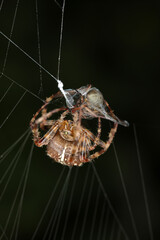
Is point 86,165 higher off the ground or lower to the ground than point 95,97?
higher

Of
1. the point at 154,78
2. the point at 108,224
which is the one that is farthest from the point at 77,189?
the point at 154,78

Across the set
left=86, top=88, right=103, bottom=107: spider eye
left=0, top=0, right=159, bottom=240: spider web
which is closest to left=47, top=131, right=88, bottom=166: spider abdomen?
left=86, top=88, right=103, bottom=107: spider eye

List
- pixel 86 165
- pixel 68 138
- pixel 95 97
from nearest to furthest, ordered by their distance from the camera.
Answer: pixel 95 97 → pixel 68 138 → pixel 86 165

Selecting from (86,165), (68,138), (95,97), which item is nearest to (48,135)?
(68,138)

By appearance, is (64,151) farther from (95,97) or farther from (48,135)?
(95,97)

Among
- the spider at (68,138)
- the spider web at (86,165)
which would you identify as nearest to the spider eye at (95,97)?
the spider at (68,138)
